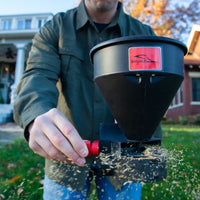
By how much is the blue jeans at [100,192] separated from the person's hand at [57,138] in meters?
0.60

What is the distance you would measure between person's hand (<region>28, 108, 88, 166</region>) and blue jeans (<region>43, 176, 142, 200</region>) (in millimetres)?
603

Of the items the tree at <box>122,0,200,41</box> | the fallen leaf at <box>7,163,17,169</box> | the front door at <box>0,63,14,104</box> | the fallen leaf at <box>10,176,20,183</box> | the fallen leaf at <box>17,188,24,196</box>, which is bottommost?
the fallen leaf at <box>17,188,24,196</box>

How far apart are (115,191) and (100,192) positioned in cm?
16

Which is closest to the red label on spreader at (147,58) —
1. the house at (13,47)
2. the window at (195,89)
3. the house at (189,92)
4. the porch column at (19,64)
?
the house at (13,47)

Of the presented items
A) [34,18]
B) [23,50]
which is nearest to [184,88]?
[23,50]

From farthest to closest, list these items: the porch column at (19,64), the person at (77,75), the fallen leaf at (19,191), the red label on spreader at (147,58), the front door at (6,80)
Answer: the front door at (6,80), the porch column at (19,64), the fallen leaf at (19,191), the person at (77,75), the red label on spreader at (147,58)

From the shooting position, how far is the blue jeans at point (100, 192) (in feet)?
4.33

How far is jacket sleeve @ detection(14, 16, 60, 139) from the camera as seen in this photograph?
0.96 metres

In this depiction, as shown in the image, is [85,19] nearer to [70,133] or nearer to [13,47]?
[70,133]

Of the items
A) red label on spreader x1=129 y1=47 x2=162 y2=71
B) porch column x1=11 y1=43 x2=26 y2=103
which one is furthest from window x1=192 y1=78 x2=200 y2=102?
red label on spreader x1=129 y1=47 x2=162 y2=71

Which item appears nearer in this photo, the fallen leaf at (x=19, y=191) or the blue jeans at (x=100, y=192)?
the blue jeans at (x=100, y=192)

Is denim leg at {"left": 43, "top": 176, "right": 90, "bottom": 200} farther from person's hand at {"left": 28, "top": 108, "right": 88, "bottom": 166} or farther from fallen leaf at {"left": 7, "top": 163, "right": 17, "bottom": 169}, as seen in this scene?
fallen leaf at {"left": 7, "top": 163, "right": 17, "bottom": 169}

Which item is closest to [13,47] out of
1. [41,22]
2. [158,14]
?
[41,22]

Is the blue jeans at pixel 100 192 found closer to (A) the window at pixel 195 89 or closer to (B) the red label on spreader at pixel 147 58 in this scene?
(B) the red label on spreader at pixel 147 58
